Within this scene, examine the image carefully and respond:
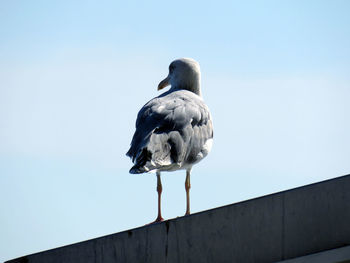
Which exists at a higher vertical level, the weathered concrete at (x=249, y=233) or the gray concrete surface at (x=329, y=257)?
the weathered concrete at (x=249, y=233)

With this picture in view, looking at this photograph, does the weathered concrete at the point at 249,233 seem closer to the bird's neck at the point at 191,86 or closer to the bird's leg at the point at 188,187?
the bird's leg at the point at 188,187

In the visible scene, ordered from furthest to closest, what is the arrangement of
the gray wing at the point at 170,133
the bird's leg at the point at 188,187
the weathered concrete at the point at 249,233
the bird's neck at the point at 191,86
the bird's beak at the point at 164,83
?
the bird's beak at the point at 164,83 → the bird's neck at the point at 191,86 → the bird's leg at the point at 188,187 → the gray wing at the point at 170,133 → the weathered concrete at the point at 249,233

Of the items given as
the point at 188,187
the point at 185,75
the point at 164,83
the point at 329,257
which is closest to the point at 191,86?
the point at 185,75

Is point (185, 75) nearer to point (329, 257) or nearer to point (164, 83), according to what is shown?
point (164, 83)

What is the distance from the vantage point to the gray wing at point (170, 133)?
9.52m

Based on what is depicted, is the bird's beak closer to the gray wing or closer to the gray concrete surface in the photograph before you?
the gray wing

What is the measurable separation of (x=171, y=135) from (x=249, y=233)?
10.7 ft

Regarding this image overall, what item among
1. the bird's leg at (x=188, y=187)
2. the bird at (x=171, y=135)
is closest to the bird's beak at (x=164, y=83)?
the bird at (x=171, y=135)

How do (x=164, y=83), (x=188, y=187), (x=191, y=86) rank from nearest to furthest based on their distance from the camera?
1. (x=188, y=187)
2. (x=191, y=86)
3. (x=164, y=83)

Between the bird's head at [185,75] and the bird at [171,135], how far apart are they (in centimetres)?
51

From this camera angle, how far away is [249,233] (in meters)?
7.09

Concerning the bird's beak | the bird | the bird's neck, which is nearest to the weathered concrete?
the bird

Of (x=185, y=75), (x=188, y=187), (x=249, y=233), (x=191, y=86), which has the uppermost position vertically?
(x=185, y=75)

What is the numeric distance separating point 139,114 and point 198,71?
2656 millimetres
